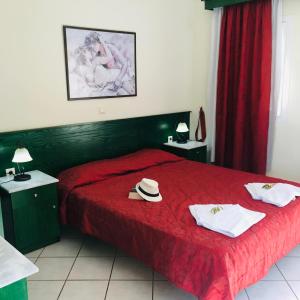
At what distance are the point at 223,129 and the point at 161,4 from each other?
173cm

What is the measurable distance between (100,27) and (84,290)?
2523 millimetres

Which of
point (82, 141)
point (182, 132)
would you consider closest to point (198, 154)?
point (182, 132)

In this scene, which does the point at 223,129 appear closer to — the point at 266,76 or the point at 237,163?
the point at 237,163

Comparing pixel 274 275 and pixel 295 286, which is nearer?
pixel 295 286

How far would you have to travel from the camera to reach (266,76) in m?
3.78

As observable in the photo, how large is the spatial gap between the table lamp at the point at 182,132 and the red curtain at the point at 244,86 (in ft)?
1.44

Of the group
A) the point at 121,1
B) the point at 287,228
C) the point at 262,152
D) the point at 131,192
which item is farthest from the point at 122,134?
the point at 287,228

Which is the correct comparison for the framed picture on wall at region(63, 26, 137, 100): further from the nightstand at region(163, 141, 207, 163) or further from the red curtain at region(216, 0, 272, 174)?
the red curtain at region(216, 0, 272, 174)

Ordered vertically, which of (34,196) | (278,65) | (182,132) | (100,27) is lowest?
(34,196)

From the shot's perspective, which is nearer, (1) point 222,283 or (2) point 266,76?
(1) point 222,283

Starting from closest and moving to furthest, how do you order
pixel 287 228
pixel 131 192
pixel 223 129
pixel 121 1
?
pixel 287 228 → pixel 131 192 → pixel 121 1 → pixel 223 129

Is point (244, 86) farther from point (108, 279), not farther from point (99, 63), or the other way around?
point (108, 279)

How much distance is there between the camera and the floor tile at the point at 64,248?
2.77 m

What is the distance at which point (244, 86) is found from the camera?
3.99 meters
